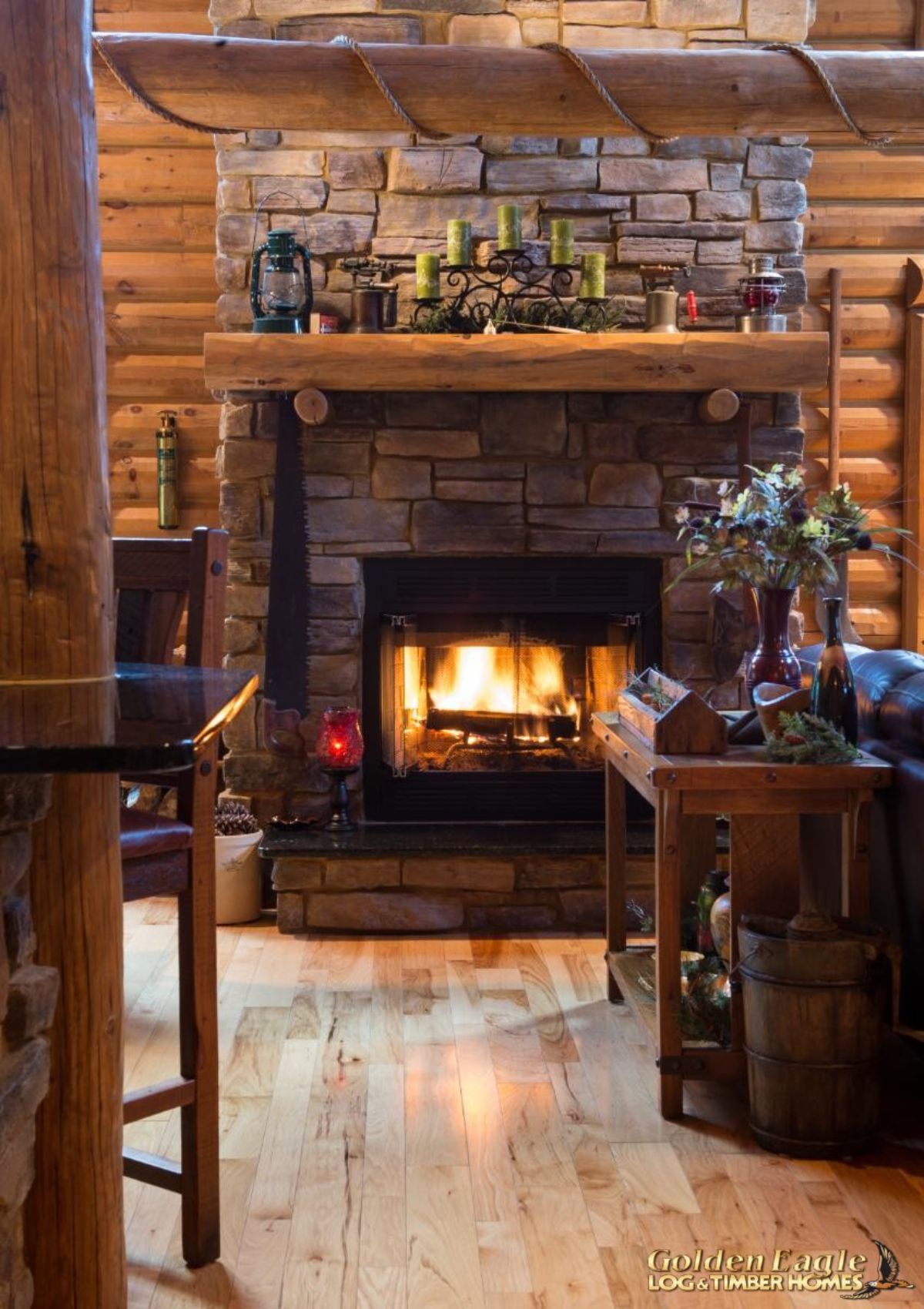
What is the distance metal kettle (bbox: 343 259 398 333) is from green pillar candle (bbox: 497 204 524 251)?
378mm

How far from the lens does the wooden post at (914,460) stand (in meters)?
6.32

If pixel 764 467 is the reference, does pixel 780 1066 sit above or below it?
below

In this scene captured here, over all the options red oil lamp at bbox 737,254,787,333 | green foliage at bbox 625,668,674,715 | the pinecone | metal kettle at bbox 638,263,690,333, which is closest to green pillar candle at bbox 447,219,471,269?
metal kettle at bbox 638,263,690,333

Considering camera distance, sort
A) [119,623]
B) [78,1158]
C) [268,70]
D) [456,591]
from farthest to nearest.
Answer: [456,591] < [268,70] < [119,623] < [78,1158]

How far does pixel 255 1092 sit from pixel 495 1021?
0.73 meters

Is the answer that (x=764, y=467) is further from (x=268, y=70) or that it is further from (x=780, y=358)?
(x=268, y=70)

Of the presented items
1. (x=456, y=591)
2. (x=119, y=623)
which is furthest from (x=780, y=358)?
(x=119, y=623)

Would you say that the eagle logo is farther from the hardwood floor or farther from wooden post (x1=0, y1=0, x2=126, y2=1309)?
wooden post (x1=0, y1=0, x2=126, y2=1309)

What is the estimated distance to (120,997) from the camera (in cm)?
208

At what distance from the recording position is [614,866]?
396 cm

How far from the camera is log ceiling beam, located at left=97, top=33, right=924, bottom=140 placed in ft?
11.7

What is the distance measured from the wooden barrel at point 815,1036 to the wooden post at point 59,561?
1373 millimetres

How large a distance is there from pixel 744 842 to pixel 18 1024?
181cm

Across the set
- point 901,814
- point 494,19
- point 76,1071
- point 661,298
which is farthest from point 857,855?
point 494,19
